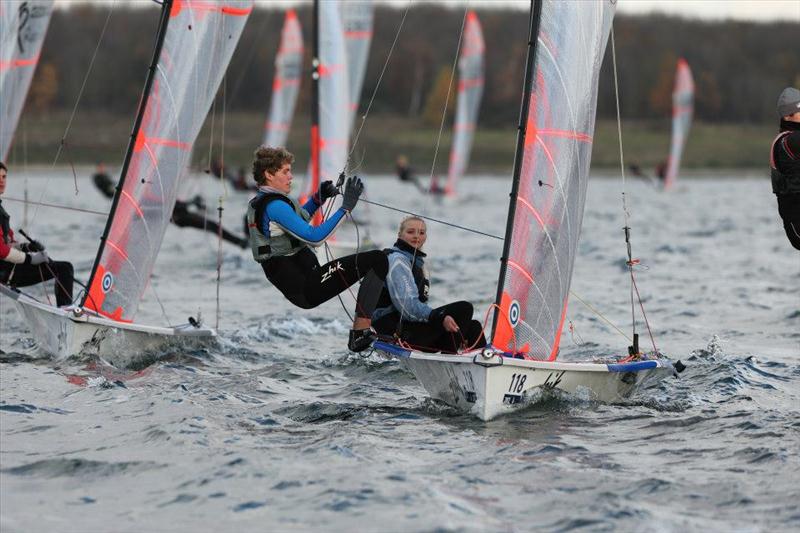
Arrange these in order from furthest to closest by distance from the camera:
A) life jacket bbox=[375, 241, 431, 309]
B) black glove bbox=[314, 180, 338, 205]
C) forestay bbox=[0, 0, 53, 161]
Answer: forestay bbox=[0, 0, 53, 161] < life jacket bbox=[375, 241, 431, 309] < black glove bbox=[314, 180, 338, 205]

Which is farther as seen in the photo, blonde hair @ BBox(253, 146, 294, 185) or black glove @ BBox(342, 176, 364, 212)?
blonde hair @ BBox(253, 146, 294, 185)

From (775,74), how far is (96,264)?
10360cm

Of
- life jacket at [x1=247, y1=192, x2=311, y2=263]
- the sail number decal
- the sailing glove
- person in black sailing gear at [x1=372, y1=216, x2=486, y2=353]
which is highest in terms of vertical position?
life jacket at [x1=247, y1=192, x2=311, y2=263]

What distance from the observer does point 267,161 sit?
7895 mm

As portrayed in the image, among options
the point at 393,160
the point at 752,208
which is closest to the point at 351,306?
the point at 752,208

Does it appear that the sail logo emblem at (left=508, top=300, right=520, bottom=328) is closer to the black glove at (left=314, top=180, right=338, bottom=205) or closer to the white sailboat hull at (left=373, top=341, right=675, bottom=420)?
the white sailboat hull at (left=373, top=341, right=675, bottom=420)

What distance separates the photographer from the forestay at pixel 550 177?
7.55 meters

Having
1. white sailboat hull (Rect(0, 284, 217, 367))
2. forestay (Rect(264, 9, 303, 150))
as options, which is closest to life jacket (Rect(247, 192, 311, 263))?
white sailboat hull (Rect(0, 284, 217, 367))

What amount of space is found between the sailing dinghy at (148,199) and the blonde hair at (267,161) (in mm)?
2084

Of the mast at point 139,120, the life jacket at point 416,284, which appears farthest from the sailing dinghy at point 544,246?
the mast at point 139,120

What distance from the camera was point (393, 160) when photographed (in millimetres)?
69625

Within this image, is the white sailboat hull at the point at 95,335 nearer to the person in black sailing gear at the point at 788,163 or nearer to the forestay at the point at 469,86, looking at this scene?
the person in black sailing gear at the point at 788,163

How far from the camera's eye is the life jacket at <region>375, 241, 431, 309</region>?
26.3 feet

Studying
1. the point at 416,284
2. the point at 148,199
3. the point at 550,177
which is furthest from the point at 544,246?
the point at 148,199
